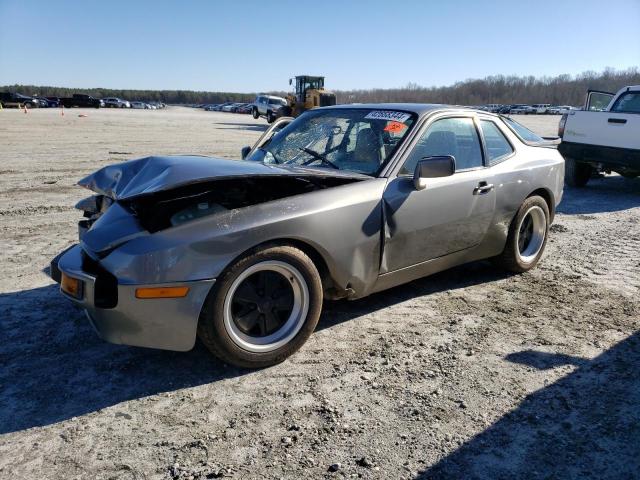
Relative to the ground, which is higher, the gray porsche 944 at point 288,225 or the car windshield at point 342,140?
the car windshield at point 342,140

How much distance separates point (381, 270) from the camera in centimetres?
344

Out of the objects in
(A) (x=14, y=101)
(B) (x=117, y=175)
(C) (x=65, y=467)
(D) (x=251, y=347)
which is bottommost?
(C) (x=65, y=467)

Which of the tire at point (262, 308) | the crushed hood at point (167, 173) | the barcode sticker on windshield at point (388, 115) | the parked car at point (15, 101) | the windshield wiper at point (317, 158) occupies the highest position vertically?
the parked car at point (15, 101)

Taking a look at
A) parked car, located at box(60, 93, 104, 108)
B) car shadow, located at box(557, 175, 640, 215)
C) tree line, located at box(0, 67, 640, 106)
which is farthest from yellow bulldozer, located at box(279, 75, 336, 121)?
tree line, located at box(0, 67, 640, 106)

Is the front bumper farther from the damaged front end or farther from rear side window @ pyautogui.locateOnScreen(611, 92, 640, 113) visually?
rear side window @ pyautogui.locateOnScreen(611, 92, 640, 113)

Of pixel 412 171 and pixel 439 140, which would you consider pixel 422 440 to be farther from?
pixel 439 140

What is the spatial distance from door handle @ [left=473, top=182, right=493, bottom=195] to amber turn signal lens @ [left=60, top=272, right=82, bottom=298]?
2.89 meters

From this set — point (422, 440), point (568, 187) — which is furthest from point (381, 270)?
point (568, 187)

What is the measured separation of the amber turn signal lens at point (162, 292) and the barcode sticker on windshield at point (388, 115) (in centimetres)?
213

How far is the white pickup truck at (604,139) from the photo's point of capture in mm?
8344

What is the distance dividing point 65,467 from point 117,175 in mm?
2007

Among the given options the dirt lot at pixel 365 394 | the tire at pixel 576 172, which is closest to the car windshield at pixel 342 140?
the dirt lot at pixel 365 394

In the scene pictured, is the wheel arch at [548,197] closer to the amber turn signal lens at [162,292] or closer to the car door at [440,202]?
the car door at [440,202]

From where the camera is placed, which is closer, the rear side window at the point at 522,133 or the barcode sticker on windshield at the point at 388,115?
the barcode sticker on windshield at the point at 388,115
